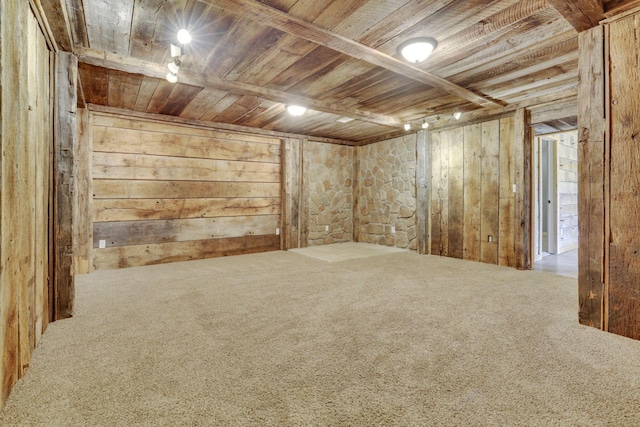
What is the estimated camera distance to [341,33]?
2258 mm

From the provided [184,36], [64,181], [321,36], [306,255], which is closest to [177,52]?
[184,36]

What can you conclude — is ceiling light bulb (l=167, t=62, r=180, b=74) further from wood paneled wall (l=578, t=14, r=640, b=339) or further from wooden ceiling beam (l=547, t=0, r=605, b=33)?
wood paneled wall (l=578, t=14, r=640, b=339)

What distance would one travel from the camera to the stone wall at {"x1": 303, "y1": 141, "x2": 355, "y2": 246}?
5.97 meters

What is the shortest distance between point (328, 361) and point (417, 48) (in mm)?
2291

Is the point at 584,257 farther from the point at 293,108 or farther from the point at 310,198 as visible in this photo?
the point at 310,198

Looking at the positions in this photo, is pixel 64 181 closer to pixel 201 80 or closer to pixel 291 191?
pixel 201 80

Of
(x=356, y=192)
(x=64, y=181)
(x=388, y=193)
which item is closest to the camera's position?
(x=64, y=181)

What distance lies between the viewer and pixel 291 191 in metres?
5.62

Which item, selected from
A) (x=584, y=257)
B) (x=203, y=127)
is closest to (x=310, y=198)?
(x=203, y=127)

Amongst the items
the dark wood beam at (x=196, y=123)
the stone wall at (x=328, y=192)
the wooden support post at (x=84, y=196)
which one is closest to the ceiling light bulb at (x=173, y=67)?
the dark wood beam at (x=196, y=123)

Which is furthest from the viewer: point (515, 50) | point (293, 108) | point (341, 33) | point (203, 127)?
point (203, 127)

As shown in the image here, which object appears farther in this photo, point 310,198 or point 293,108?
point 310,198

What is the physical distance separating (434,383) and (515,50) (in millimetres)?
2616

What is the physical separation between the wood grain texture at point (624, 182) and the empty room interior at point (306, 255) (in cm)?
1
